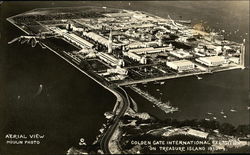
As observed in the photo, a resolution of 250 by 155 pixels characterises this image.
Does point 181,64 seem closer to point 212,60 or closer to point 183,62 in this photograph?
point 183,62

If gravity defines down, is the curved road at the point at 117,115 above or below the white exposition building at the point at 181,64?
below

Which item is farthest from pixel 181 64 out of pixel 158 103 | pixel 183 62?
pixel 158 103

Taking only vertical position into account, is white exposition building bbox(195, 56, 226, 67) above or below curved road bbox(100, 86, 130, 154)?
above

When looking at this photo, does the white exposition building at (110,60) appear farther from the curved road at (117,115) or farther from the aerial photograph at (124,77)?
the curved road at (117,115)

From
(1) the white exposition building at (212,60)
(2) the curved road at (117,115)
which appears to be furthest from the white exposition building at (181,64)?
(2) the curved road at (117,115)

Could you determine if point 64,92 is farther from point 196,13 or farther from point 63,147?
point 196,13

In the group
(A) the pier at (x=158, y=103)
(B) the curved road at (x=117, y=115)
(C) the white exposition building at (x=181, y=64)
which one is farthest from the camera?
(C) the white exposition building at (x=181, y=64)

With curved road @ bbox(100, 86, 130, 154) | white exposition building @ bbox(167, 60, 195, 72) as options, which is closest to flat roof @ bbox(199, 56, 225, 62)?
white exposition building @ bbox(167, 60, 195, 72)

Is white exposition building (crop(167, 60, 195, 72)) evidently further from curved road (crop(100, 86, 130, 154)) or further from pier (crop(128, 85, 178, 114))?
curved road (crop(100, 86, 130, 154))
